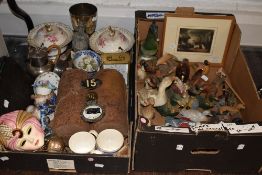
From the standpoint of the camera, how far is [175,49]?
1348 millimetres

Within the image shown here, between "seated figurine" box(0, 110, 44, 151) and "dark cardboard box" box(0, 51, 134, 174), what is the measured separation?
1.0 inches

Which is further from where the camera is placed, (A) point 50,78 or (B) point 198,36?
(B) point 198,36

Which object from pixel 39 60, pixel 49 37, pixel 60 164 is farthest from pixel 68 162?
pixel 49 37

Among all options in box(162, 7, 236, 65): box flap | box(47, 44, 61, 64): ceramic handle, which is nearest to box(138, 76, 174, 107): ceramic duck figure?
box(162, 7, 236, 65): box flap

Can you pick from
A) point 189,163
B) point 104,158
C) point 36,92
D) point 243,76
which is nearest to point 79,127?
point 104,158

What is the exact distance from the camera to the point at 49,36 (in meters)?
1.28

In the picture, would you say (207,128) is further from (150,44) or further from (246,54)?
(246,54)

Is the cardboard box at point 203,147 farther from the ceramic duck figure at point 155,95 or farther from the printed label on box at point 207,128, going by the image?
the ceramic duck figure at point 155,95

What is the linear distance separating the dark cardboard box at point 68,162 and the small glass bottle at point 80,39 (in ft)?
1.44

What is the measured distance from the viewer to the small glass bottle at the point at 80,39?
1.29 m

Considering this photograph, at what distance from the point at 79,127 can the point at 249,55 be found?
3.10 ft

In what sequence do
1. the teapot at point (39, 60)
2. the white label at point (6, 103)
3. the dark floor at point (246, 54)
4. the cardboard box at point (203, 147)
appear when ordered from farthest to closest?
the dark floor at point (246, 54)
the teapot at point (39, 60)
the white label at point (6, 103)
the cardboard box at point (203, 147)

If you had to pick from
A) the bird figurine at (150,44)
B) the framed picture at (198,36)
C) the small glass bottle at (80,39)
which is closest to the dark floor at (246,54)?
the framed picture at (198,36)

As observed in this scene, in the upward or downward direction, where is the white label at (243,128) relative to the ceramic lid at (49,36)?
downward
